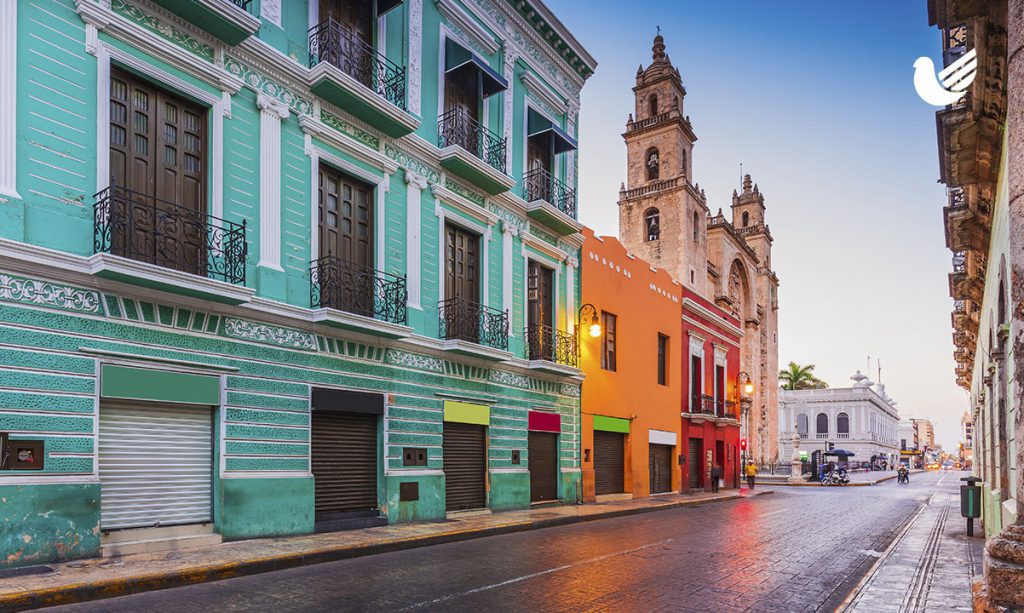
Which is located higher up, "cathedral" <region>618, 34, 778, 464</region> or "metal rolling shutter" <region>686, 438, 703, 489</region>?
"cathedral" <region>618, 34, 778, 464</region>

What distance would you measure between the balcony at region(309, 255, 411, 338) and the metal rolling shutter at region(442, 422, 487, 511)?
3.38 metres

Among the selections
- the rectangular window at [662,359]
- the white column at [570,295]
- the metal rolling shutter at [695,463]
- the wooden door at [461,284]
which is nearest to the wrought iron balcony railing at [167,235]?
the wooden door at [461,284]

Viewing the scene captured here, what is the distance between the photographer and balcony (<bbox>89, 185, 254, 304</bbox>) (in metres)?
9.62

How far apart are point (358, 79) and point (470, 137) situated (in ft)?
12.6

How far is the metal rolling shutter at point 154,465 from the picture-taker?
9906 mm

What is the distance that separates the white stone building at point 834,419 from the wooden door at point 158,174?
271 ft

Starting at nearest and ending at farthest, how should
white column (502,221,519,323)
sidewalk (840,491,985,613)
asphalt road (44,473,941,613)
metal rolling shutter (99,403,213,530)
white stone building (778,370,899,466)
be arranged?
asphalt road (44,473,941,613) < sidewalk (840,491,985,613) < metal rolling shutter (99,403,213,530) < white column (502,221,519,323) < white stone building (778,370,899,466)

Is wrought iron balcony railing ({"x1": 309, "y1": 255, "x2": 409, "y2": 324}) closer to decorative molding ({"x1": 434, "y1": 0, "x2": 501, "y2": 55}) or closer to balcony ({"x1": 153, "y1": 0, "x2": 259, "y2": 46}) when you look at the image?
balcony ({"x1": 153, "y1": 0, "x2": 259, "y2": 46})

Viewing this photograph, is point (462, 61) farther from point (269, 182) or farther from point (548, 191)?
point (269, 182)

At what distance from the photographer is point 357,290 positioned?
13.7m

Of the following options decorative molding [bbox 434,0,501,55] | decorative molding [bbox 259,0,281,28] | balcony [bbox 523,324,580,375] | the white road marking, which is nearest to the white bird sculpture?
the white road marking

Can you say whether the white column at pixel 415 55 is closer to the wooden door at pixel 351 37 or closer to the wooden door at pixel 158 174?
the wooden door at pixel 351 37

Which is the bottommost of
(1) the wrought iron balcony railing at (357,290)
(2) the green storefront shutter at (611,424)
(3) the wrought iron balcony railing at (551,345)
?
(2) the green storefront shutter at (611,424)

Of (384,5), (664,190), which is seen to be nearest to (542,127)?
(384,5)
